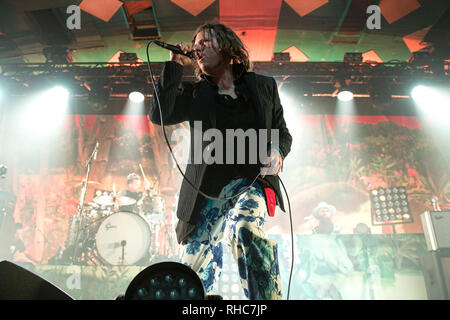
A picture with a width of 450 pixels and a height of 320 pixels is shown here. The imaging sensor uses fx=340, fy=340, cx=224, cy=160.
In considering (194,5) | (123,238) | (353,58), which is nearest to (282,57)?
(353,58)

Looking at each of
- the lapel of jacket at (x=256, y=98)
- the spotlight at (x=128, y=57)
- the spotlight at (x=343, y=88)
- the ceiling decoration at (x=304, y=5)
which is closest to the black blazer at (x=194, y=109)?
the lapel of jacket at (x=256, y=98)

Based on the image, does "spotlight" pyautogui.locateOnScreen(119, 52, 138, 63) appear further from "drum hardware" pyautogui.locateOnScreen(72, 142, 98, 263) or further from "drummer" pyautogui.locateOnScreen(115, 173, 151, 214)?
"drummer" pyautogui.locateOnScreen(115, 173, 151, 214)

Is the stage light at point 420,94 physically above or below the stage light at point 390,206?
above

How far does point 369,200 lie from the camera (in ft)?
17.6

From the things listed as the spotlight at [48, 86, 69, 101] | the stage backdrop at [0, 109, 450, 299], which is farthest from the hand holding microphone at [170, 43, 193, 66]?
the spotlight at [48, 86, 69, 101]

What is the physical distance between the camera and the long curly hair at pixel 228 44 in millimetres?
1458

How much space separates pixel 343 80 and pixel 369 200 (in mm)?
1936

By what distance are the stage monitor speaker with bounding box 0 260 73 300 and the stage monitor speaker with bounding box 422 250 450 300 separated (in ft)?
13.1

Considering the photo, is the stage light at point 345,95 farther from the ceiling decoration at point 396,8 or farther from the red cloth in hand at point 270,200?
the red cloth in hand at point 270,200

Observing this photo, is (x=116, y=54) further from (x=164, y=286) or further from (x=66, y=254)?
(x=164, y=286)

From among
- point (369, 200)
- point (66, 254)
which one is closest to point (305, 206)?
point (369, 200)

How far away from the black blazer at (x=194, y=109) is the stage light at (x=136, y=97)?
4.40m

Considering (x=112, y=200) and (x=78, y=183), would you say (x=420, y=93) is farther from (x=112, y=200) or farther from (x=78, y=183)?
(x=78, y=183)

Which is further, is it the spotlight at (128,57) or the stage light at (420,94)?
the stage light at (420,94)
